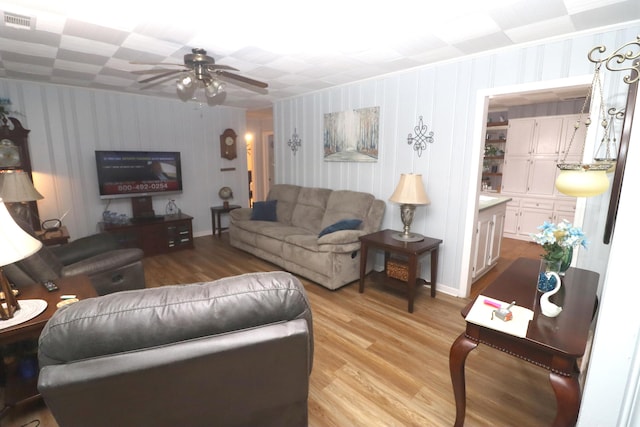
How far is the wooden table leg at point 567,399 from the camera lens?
119 cm

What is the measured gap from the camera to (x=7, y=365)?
1906 mm

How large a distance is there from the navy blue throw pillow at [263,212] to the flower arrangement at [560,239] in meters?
3.56

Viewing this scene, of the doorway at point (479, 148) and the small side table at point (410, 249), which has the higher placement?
the doorway at point (479, 148)

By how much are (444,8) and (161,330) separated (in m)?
2.32

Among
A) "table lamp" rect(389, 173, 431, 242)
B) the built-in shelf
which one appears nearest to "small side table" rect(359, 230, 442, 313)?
"table lamp" rect(389, 173, 431, 242)

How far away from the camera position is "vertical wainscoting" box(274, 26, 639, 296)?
7.86 ft

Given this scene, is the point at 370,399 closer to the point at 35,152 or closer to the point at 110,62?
the point at 110,62

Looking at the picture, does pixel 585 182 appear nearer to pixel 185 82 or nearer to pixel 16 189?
pixel 185 82

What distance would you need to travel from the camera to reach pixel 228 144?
564cm

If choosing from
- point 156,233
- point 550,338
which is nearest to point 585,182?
point 550,338

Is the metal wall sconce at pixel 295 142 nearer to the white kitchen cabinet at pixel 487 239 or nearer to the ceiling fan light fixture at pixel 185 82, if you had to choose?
the ceiling fan light fixture at pixel 185 82

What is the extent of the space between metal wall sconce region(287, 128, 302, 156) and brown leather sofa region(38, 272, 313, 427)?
377 cm

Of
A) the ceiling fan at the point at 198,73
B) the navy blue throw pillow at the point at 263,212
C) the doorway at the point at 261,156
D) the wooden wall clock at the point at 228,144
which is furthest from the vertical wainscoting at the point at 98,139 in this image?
the ceiling fan at the point at 198,73

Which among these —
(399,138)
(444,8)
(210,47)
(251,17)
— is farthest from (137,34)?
(399,138)
